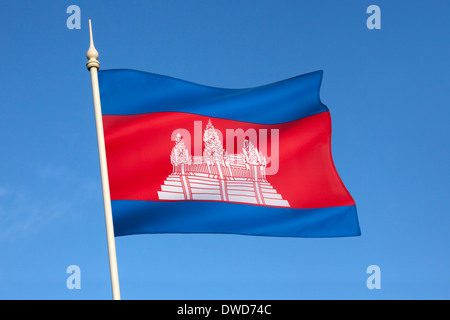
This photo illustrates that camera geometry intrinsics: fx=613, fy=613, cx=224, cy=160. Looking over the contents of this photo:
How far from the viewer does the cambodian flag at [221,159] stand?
41.0 feet

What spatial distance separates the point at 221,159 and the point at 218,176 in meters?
0.40

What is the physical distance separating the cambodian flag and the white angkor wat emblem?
2 centimetres

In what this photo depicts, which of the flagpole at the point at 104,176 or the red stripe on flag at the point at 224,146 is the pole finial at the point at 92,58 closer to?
the flagpole at the point at 104,176

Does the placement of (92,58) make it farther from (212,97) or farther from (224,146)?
(224,146)

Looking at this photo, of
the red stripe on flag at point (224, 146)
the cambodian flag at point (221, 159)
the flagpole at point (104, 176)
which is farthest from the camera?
the red stripe on flag at point (224, 146)

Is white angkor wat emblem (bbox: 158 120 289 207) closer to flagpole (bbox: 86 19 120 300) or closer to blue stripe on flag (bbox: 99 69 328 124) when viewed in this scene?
blue stripe on flag (bbox: 99 69 328 124)

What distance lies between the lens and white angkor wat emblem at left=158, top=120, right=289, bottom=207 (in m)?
12.7

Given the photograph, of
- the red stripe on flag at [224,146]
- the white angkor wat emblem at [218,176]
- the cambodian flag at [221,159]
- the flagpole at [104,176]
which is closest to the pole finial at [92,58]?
the flagpole at [104,176]

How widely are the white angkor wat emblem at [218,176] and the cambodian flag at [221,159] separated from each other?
21 mm

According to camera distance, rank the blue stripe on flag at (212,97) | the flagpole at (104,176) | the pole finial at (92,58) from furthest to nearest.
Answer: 1. the blue stripe on flag at (212,97)
2. the pole finial at (92,58)
3. the flagpole at (104,176)

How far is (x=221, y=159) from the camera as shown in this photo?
43.1 feet

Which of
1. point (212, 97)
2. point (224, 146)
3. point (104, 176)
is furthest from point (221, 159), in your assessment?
point (104, 176)

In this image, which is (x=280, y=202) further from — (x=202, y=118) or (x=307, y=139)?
(x=202, y=118)
